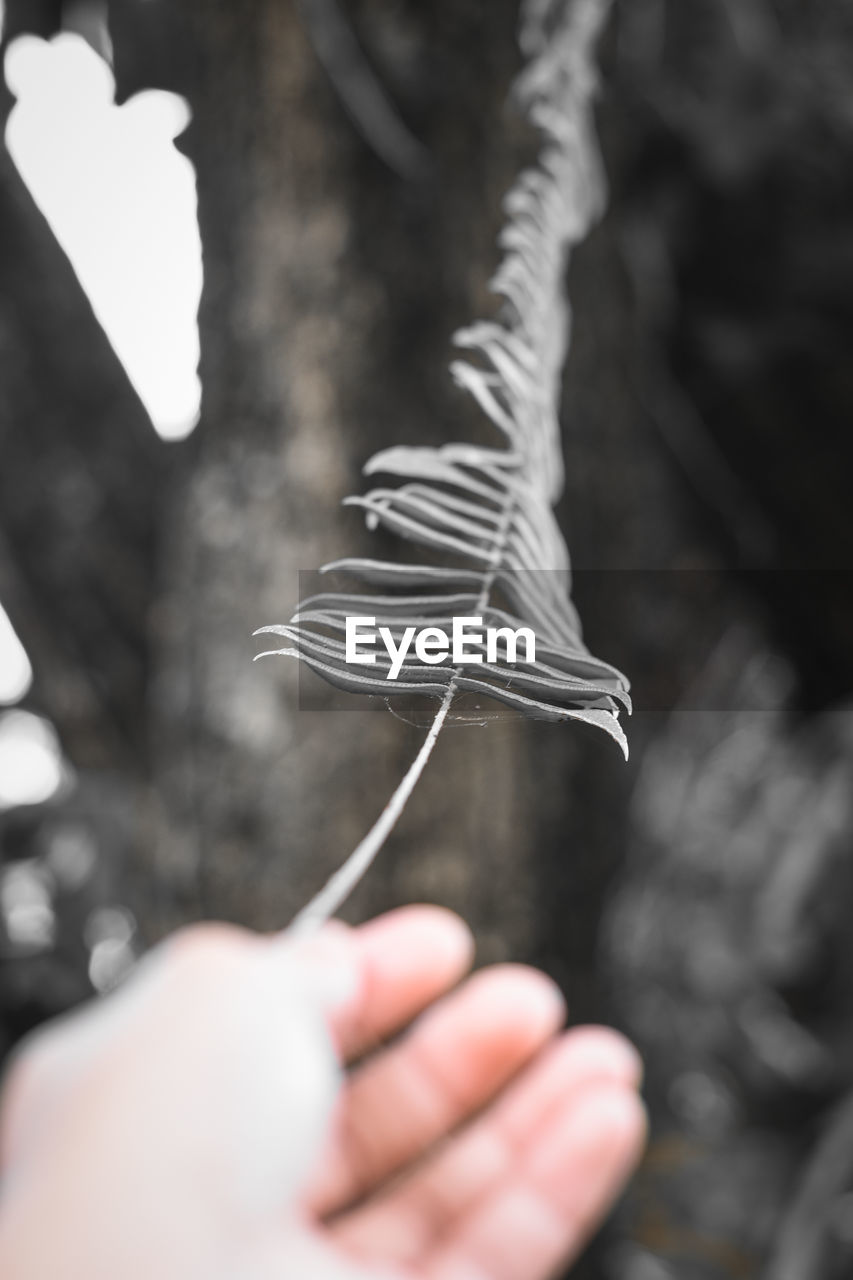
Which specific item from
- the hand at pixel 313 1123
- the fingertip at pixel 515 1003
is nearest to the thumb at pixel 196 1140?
the hand at pixel 313 1123

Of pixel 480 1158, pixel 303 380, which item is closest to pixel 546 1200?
pixel 480 1158

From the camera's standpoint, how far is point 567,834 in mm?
404

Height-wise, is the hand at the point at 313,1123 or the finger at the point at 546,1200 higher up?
the hand at the point at 313,1123

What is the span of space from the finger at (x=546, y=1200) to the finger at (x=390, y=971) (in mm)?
43

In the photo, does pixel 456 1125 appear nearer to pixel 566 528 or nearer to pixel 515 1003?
pixel 515 1003

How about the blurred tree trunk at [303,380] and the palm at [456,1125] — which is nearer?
the palm at [456,1125]

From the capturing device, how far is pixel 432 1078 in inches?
8.2

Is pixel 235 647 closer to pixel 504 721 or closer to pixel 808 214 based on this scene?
pixel 504 721

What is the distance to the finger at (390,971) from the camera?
0.55ft

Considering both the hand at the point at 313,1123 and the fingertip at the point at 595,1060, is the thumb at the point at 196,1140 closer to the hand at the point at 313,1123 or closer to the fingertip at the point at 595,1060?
the hand at the point at 313,1123

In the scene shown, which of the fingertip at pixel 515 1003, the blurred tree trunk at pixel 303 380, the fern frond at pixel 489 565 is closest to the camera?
the fern frond at pixel 489 565

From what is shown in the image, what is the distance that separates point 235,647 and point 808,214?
37 cm

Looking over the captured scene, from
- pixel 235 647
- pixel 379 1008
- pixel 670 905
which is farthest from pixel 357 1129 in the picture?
pixel 670 905

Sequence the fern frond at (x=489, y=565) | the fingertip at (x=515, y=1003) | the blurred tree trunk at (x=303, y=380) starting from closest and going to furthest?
the fern frond at (x=489, y=565)
the fingertip at (x=515, y=1003)
the blurred tree trunk at (x=303, y=380)
